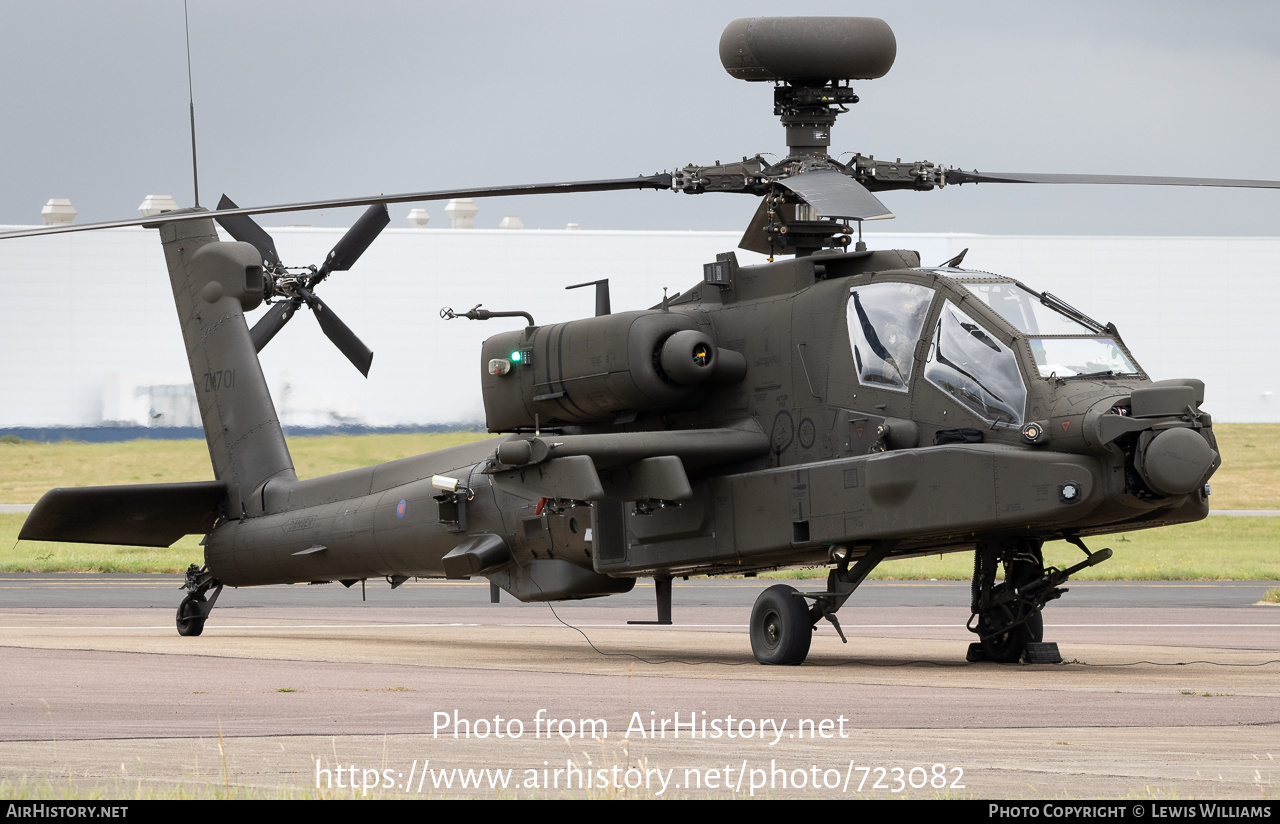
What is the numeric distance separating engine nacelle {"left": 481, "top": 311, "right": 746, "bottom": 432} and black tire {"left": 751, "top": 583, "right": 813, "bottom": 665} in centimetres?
222

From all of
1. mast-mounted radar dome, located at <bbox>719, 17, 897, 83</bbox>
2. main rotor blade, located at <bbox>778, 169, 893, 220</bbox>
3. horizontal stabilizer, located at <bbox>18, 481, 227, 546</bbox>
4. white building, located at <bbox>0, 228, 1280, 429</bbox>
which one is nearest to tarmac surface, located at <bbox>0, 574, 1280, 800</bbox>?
horizontal stabilizer, located at <bbox>18, 481, 227, 546</bbox>

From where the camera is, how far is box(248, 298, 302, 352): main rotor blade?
21.5 m

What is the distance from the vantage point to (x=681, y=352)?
1588 cm

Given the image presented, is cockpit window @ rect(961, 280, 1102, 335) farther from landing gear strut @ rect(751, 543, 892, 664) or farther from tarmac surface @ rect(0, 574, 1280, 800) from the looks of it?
tarmac surface @ rect(0, 574, 1280, 800)

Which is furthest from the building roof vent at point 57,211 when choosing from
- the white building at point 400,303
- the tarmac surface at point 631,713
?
the tarmac surface at point 631,713

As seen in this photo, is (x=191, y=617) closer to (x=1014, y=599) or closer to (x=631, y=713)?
(x=1014, y=599)

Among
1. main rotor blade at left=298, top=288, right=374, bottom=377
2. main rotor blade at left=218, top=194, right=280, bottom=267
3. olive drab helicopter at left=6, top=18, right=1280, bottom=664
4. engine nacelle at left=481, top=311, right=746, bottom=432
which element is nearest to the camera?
olive drab helicopter at left=6, top=18, right=1280, bottom=664

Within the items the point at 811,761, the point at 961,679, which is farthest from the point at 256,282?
the point at 811,761

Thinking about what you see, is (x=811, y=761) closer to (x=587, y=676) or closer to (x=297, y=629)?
(x=587, y=676)

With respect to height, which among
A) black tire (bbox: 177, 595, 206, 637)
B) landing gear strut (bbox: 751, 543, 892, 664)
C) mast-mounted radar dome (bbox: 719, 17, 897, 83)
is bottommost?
black tire (bbox: 177, 595, 206, 637)

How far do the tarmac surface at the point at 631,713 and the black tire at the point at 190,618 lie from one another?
0.28 metres

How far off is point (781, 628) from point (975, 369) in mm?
3090

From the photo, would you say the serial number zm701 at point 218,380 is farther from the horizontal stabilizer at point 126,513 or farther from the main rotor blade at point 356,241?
the main rotor blade at point 356,241

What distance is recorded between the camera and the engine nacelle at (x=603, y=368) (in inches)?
630
